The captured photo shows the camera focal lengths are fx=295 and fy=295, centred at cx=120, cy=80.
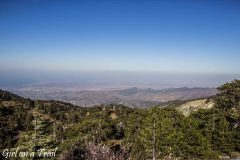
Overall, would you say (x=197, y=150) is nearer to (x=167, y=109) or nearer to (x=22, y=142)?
(x=167, y=109)

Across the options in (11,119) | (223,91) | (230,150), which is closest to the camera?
(230,150)

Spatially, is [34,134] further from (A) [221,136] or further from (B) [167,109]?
(A) [221,136]

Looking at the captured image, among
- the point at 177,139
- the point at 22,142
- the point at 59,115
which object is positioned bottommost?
the point at 59,115

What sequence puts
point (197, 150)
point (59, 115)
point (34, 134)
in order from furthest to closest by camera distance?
point (59, 115)
point (197, 150)
point (34, 134)

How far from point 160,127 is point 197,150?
5.89 meters

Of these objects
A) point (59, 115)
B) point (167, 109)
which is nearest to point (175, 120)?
point (167, 109)

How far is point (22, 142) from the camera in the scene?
24516mm

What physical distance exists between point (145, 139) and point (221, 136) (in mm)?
Result: 15437

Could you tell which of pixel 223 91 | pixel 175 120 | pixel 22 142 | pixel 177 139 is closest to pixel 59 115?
pixel 223 91

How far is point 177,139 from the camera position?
40.4m

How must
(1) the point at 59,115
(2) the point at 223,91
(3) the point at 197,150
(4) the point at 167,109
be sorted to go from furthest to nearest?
1. (1) the point at 59,115
2. (2) the point at 223,91
3. (4) the point at 167,109
4. (3) the point at 197,150

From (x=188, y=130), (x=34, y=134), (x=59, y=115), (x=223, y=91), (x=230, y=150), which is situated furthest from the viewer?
(x=59, y=115)

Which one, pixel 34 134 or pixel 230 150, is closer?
pixel 34 134

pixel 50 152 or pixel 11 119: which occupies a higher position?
pixel 50 152
